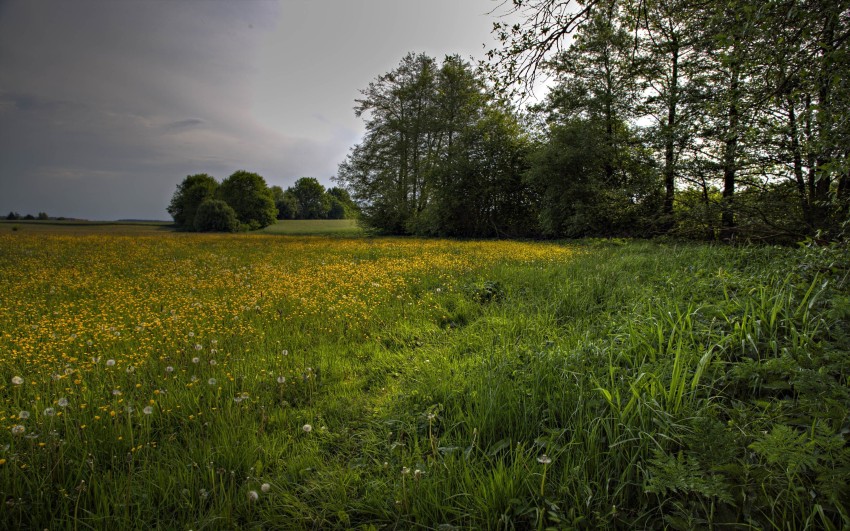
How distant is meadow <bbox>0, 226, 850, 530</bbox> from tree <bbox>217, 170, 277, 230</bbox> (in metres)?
53.2

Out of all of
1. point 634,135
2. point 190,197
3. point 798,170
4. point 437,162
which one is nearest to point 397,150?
point 437,162

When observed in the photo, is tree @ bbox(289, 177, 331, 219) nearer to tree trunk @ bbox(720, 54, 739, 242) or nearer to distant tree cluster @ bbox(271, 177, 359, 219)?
distant tree cluster @ bbox(271, 177, 359, 219)

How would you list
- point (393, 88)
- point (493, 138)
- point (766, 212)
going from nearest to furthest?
1. point (766, 212)
2. point (493, 138)
3. point (393, 88)

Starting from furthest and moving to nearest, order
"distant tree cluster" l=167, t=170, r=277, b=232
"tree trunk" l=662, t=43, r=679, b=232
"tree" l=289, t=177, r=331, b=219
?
"tree" l=289, t=177, r=331, b=219 < "distant tree cluster" l=167, t=170, r=277, b=232 < "tree trunk" l=662, t=43, r=679, b=232

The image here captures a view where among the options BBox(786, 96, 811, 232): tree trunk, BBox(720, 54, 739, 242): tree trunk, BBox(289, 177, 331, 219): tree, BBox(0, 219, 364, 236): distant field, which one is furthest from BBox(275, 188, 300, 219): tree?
BBox(786, 96, 811, 232): tree trunk

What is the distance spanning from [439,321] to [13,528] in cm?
423

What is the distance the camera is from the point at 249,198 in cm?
5294

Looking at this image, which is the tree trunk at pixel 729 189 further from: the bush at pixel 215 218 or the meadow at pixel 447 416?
the bush at pixel 215 218

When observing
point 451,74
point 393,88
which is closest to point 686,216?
point 451,74

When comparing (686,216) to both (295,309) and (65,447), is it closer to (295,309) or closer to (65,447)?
(295,309)

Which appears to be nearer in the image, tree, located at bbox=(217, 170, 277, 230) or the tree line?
the tree line

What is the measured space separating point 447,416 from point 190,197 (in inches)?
2628

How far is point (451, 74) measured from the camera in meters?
24.4

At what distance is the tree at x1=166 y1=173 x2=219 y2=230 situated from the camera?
2115 inches
